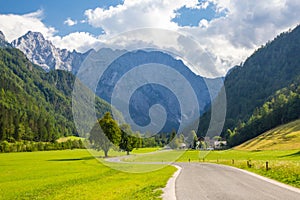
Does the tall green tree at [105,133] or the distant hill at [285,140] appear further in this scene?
the distant hill at [285,140]

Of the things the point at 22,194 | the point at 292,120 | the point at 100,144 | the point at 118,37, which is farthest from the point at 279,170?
the point at 292,120

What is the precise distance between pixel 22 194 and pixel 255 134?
6772 inches

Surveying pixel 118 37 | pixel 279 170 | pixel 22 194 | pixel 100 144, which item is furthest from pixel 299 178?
pixel 100 144

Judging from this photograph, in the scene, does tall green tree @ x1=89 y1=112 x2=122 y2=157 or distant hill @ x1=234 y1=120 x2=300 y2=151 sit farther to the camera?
distant hill @ x1=234 y1=120 x2=300 y2=151

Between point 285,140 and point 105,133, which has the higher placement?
point 105,133

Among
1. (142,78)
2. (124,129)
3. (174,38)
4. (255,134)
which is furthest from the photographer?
(255,134)

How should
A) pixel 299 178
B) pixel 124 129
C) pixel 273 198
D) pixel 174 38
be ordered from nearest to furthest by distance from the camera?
pixel 273 198, pixel 299 178, pixel 174 38, pixel 124 129

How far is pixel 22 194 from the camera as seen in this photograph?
1211 inches

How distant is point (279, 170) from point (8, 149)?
147386 millimetres

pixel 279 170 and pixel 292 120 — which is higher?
pixel 292 120

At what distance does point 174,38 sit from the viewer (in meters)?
31.4

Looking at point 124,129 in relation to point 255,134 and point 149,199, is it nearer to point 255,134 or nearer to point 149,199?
point 149,199

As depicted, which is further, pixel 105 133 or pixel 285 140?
pixel 285 140

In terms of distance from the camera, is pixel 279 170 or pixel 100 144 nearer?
pixel 279 170
